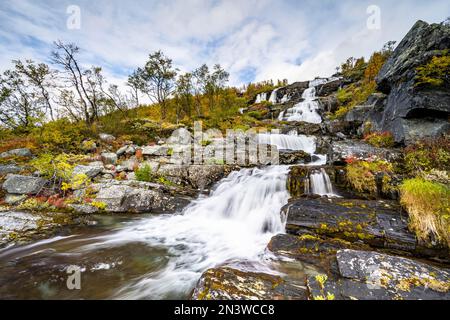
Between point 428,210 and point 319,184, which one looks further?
point 319,184

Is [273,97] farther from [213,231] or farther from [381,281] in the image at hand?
[381,281]

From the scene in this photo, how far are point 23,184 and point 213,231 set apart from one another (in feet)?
22.7

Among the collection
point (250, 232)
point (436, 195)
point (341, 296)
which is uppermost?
point (436, 195)

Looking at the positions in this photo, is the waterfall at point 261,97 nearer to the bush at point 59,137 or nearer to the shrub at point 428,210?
the bush at point 59,137

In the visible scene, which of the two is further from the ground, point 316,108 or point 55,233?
point 316,108

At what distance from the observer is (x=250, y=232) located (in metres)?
5.09

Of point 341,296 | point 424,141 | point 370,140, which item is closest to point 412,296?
point 341,296

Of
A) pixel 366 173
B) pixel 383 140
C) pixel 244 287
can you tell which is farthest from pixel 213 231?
pixel 383 140

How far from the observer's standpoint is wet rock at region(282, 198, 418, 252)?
3.41 m

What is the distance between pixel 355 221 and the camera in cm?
379

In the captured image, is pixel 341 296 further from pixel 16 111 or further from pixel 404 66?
pixel 16 111
